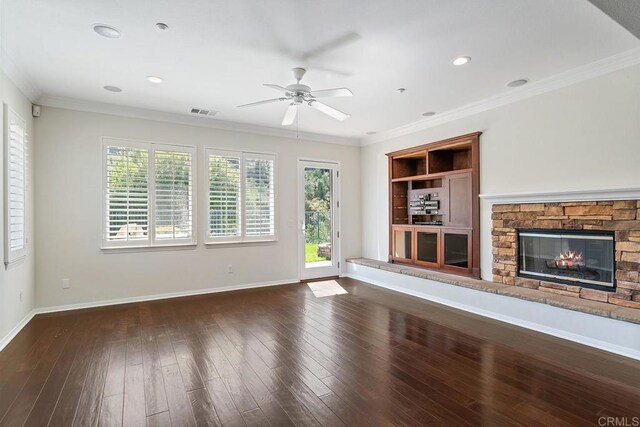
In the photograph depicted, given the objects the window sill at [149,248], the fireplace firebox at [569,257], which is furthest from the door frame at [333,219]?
the fireplace firebox at [569,257]

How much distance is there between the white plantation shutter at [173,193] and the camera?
16.9ft

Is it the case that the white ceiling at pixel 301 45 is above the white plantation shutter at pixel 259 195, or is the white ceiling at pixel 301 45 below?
above

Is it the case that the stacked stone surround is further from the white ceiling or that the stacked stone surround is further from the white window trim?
the white window trim

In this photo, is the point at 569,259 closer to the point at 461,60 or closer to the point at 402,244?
the point at 461,60

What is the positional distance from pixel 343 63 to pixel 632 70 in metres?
2.90

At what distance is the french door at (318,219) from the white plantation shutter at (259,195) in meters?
0.59

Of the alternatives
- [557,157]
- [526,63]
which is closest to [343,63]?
[526,63]

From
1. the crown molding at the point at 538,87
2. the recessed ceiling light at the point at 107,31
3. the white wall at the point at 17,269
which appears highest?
the recessed ceiling light at the point at 107,31

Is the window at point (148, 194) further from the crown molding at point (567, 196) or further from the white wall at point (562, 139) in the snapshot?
the crown molding at point (567, 196)

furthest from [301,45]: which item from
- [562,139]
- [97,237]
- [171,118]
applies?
[97,237]

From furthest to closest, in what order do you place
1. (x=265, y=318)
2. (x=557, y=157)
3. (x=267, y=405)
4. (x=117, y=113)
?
(x=117, y=113), (x=265, y=318), (x=557, y=157), (x=267, y=405)

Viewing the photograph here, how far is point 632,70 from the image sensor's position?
11.0 feet

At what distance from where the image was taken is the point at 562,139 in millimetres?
3893

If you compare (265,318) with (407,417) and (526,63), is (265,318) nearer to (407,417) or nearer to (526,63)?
(407,417)
